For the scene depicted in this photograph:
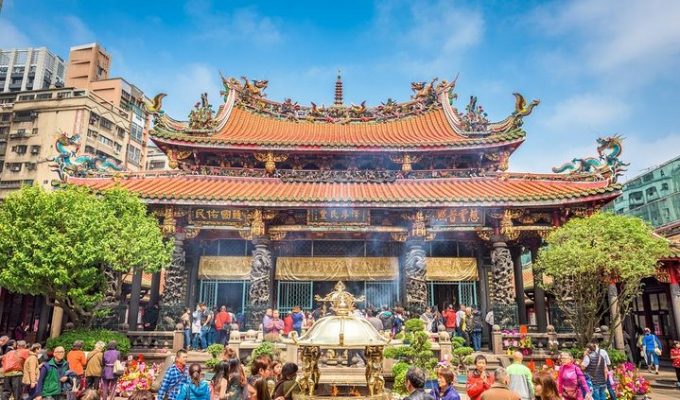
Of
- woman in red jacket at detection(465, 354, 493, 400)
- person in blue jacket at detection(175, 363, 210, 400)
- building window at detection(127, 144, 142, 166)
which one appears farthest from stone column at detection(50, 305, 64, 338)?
building window at detection(127, 144, 142, 166)

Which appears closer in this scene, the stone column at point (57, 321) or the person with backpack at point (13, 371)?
the person with backpack at point (13, 371)

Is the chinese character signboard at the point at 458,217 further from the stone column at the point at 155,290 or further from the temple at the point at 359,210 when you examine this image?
the stone column at the point at 155,290

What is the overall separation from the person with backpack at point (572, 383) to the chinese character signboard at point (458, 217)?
25.3 ft

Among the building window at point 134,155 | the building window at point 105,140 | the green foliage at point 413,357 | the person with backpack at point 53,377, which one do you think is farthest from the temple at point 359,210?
the building window at point 134,155

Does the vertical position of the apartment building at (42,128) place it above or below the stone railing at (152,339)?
above

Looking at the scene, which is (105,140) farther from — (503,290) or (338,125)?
(503,290)

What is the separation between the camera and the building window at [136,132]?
51.2 metres

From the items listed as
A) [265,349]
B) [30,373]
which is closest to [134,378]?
[30,373]

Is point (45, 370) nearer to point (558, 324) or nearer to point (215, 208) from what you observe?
point (215, 208)

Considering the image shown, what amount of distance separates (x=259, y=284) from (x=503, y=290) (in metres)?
7.67

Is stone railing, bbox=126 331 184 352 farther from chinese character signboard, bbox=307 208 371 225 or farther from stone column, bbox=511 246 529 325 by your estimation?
stone column, bbox=511 246 529 325

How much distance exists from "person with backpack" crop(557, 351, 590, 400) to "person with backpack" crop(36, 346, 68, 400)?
27.3 ft

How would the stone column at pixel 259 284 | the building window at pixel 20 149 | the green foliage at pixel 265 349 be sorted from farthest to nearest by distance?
the building window at pixel 20 149
the stone column at pixel 259 284
the green foliage at pixel 265 349

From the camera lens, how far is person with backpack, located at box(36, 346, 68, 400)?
24.9 feet
